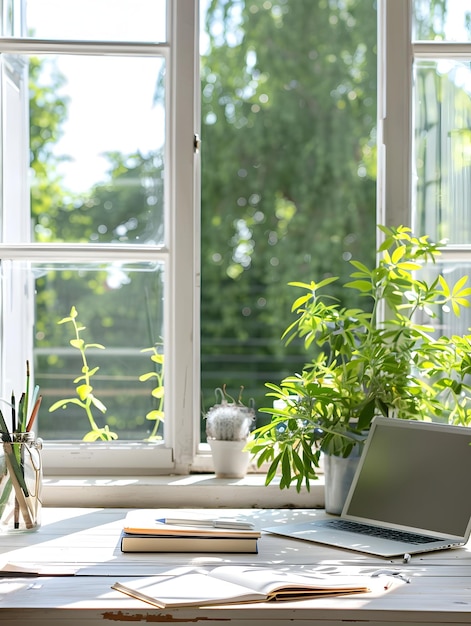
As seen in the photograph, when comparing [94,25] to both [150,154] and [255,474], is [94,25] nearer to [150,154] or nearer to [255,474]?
[150,154]

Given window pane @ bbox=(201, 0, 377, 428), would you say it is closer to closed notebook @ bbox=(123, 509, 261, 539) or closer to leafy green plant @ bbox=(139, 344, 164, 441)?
leafy green plant @ bbox=(139, 344, 164, 441)

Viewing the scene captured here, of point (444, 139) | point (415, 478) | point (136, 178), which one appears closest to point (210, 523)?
point (415, 478)

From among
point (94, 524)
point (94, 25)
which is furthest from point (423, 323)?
point (94, 25)

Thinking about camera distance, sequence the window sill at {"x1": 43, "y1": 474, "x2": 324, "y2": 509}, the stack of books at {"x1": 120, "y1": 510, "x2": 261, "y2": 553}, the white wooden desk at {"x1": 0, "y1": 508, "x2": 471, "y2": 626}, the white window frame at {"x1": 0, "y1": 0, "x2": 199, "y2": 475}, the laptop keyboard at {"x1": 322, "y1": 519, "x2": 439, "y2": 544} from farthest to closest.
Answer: the white window frame at {"x1": 0, "y1": 0, "x2": 199, "y2": 475}
the window sill at {"x1": 43, "y1": 474, "x2": 324, "y2": 509}
the laptop keyboard at {"x1": 322, "y1": 519, "x2": 439, "y2": 544}
the stack of books at {"x1": 120, "y1": 510, "x2": 261, "y2": 553}
the white wooden desk at {"x1": 0, "y1": 508, "x2": 471, "y2": 626}

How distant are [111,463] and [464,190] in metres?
1.15

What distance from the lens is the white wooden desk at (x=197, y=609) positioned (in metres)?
1.31

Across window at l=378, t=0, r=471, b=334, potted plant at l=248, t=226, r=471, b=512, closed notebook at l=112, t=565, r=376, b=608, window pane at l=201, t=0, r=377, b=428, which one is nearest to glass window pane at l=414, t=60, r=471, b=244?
window at l=378, t=0, r=471, b=334

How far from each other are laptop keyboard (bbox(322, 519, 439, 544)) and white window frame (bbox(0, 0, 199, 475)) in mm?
503

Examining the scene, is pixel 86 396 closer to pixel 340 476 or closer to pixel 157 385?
pixel 157 385

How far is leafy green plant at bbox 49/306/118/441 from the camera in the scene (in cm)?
226

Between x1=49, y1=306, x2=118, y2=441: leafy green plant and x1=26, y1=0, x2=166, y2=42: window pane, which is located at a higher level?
x1=26, y1=0, x2=166, y2=42: window pane

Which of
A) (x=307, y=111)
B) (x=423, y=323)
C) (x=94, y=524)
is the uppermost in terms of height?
(x=307, y=111)

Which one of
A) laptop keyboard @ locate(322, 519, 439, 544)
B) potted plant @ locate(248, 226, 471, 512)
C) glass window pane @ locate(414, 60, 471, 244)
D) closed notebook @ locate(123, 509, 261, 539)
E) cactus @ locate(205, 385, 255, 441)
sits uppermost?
glass window pane @ locate(414, 60, 471, 244)

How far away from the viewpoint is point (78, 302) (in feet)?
7.87
